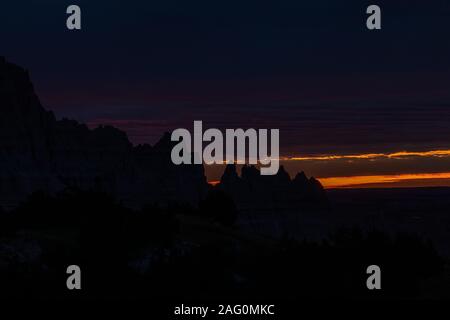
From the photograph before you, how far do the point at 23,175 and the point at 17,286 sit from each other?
509 ft

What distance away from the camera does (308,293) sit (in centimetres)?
3466

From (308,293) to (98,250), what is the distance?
9.06 m

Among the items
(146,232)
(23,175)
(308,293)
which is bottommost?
(308,293)

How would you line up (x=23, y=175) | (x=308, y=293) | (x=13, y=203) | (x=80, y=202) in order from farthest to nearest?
(x=23, y=175)
(x=13, y=203)
(x=80, y=202)
(x=308, y=293)

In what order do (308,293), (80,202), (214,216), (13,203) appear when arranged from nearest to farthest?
(308,293) → (80,202) → (214,216) → (13,203)

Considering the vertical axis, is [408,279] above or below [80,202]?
below

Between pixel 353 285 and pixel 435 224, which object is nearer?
pixel 353 285

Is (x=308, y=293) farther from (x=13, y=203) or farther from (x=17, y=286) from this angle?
(x=13, y=203)

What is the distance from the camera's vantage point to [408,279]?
37.3 meters

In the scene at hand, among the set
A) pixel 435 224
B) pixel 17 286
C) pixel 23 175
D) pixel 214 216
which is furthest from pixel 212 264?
pixel 23 175
